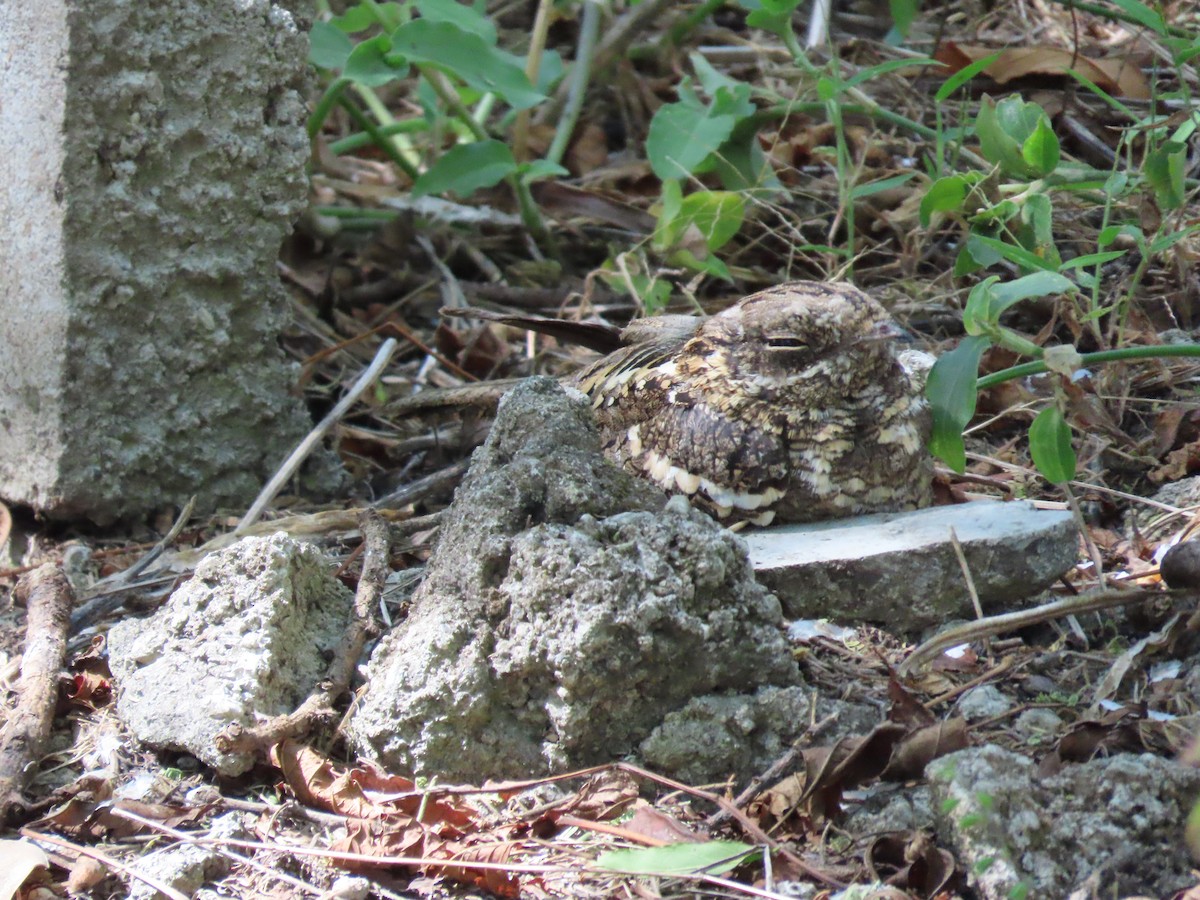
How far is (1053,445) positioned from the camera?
2275 millimetres

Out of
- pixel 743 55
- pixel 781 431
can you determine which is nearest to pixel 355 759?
pixel 781 431

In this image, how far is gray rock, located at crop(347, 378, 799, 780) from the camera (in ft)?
6.72

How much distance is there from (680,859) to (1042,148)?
63.4 inches

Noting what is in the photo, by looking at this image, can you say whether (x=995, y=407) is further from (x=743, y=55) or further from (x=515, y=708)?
(x=743, y=55)

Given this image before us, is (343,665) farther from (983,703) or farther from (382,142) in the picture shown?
(382,142)

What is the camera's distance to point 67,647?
2674 mm

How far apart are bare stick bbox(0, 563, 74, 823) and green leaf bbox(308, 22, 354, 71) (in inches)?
63.6

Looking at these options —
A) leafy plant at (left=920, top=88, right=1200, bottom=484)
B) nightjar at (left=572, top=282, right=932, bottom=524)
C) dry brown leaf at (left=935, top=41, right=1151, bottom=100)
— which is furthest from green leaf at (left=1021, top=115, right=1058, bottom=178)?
dry brown leaf at (left=935, top=41, right=1151, bottom=100)

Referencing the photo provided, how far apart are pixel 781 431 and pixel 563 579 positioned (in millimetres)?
792

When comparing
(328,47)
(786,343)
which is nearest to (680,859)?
(786,343)

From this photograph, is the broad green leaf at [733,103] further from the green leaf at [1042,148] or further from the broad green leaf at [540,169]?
the green leaf at [1042,148]

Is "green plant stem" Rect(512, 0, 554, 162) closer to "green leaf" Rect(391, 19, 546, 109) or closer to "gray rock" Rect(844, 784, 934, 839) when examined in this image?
"green leaf" Rect(391, 19, 546, 109)

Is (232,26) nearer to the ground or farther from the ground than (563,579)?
farther from the ground

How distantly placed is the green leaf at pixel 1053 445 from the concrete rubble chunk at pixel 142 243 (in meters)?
1.92
